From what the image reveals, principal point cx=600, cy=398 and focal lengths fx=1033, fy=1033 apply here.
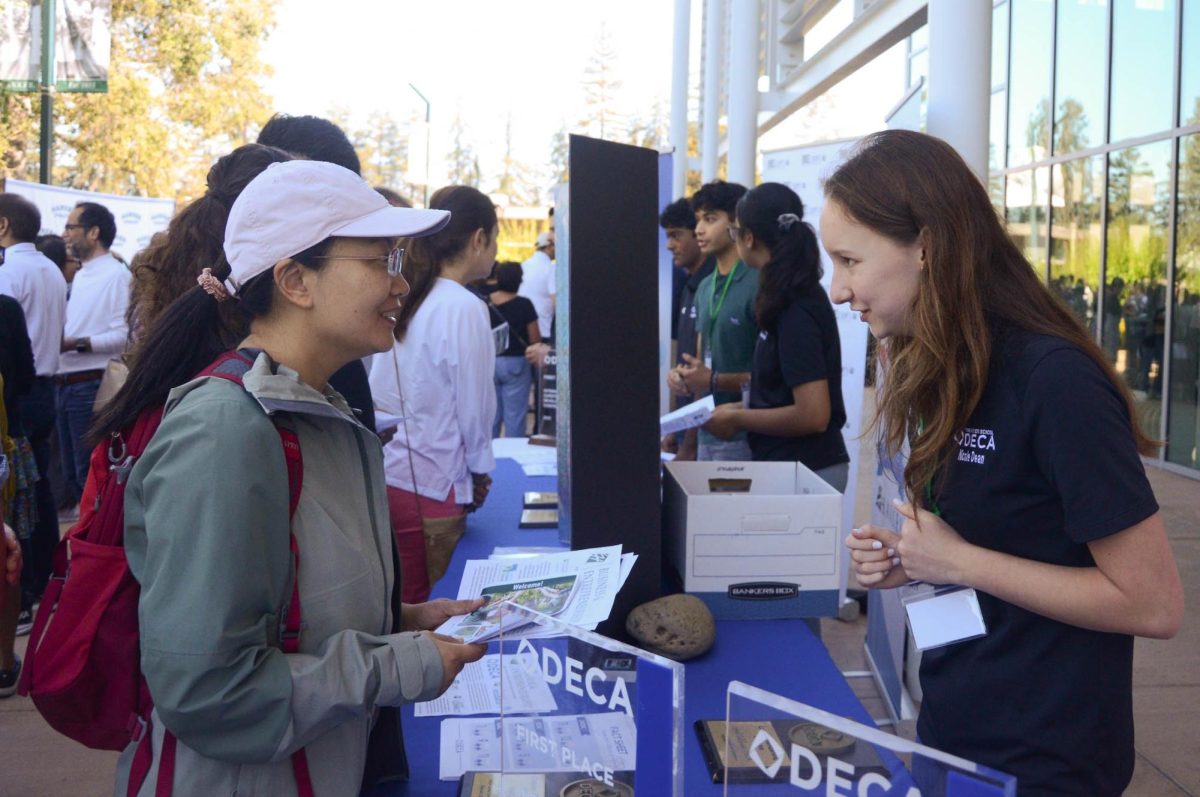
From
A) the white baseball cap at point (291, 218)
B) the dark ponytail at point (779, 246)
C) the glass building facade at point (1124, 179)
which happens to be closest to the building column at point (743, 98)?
the glass building facade at point (1124, 179)

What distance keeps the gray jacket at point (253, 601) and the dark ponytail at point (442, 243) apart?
Result: 1.76 metres

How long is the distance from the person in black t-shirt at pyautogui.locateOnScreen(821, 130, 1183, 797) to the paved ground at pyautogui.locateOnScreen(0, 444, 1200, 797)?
227 centimetres

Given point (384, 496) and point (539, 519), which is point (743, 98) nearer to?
point (539, 519)

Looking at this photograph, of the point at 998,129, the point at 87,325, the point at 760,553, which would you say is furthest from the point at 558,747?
the point at 998,129

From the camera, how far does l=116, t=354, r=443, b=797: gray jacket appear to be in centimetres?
120

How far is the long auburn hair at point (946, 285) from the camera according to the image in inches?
53.0

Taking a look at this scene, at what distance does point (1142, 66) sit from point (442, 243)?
799cm

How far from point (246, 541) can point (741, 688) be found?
0.60 meters

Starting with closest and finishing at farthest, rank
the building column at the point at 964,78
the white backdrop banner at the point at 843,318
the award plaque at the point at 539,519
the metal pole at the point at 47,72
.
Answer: the award plaque at the point at 539,519 < the building column at the point at 964,78 < the white backdrop banner at the point at 843,318 < the metal pole at the point at 47,72

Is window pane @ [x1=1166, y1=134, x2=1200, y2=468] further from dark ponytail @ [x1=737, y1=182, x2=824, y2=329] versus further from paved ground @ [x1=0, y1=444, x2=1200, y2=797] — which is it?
dark ponytail @ [x1=737, y1=182, x2=824, y2=329]

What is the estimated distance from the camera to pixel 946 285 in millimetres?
1356

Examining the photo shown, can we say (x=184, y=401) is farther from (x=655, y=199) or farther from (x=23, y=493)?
(x=23, y=493)

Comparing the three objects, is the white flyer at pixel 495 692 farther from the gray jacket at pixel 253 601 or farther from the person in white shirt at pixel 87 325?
the person in white shirt at pixel 87 325

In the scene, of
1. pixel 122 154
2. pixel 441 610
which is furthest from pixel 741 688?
pixel 122 154
